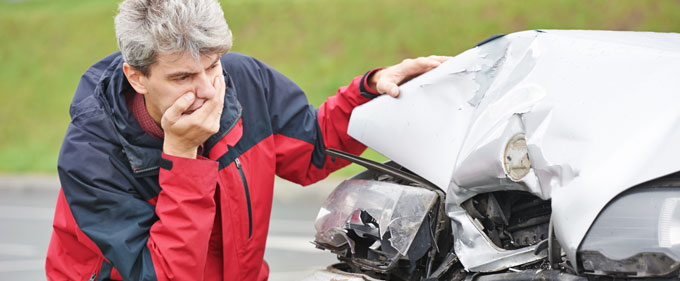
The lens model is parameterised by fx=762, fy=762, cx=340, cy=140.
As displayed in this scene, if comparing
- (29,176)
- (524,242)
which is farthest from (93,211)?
(29,176)

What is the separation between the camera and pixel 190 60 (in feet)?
7.99

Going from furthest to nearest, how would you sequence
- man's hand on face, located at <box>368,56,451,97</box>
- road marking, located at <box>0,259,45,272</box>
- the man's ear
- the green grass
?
the green grass
road marking, located at <box>0,259,45,272</box>
man's hand on face, located at <box>368,56,451,97</box>
the man's ear

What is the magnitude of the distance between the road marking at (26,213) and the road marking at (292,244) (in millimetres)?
3417

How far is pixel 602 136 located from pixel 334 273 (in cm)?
108

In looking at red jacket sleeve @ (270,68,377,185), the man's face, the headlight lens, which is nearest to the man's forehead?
the man's face

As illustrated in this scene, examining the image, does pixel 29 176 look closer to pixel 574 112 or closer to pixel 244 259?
pixel 244 259

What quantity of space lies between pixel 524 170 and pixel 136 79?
51.2 inches

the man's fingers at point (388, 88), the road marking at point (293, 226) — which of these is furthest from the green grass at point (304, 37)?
the man's fingers at point (388, 88)

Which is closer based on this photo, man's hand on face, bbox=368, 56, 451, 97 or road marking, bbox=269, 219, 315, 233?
man's hand on face, bbox=368, 56, 451, 97

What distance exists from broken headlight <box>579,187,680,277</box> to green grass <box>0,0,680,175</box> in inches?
346

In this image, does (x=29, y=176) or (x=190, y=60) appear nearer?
(x=190, y=60)

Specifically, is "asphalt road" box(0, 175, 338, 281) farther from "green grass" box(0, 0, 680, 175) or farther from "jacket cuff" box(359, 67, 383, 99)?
"jacket cuff" box(359, 67, 383, 99)

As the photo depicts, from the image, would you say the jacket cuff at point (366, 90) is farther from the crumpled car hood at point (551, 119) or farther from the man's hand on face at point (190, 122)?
the man's hand on face at point (190, 122)

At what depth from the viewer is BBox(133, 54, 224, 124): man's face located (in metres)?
2.45
